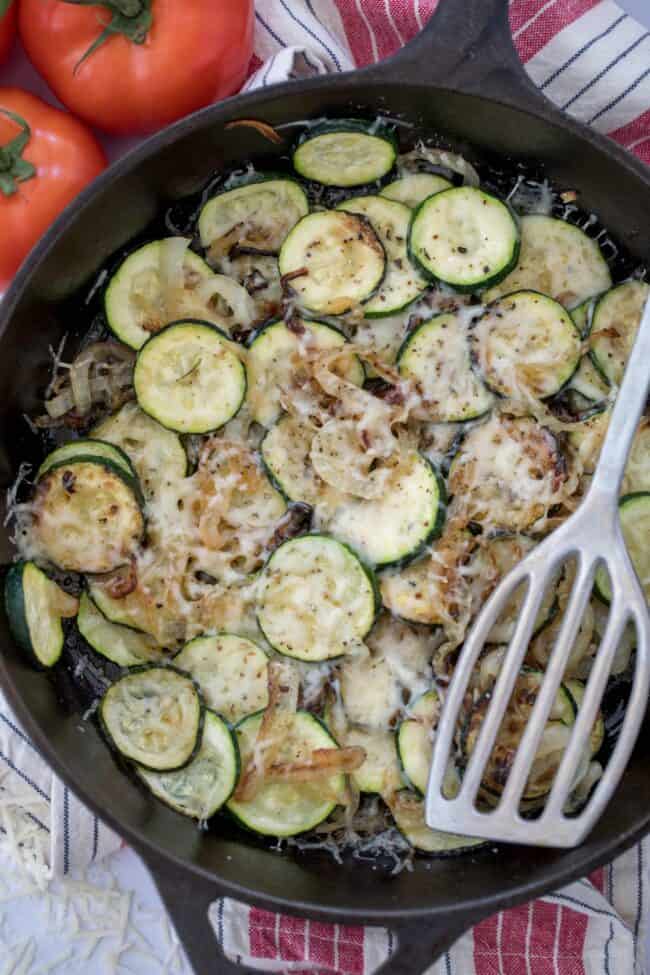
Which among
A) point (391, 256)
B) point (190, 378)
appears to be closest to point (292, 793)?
point (190, 378)

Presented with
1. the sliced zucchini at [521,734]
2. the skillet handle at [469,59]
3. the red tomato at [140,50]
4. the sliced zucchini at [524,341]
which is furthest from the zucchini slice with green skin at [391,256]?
the sliced zucchini at [521,734]

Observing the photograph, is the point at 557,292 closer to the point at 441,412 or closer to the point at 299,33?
the point at 441,412

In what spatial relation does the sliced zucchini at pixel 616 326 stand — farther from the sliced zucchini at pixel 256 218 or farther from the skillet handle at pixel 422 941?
the skillet handle at pixel 422 941

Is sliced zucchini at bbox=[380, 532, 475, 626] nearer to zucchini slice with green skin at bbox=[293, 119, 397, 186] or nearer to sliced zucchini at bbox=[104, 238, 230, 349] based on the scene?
sliced zucchini at bbox=[104, 238, 230, 349]

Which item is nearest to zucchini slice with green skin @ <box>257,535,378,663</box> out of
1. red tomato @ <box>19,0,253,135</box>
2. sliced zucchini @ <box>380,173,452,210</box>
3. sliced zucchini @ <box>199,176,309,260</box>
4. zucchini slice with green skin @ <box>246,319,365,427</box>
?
zucchini slice with green skin @ <box>246,319,365,427</box>

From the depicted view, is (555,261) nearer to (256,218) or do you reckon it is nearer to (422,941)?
(256,218)

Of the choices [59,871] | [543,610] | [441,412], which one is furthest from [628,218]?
[59,871]
